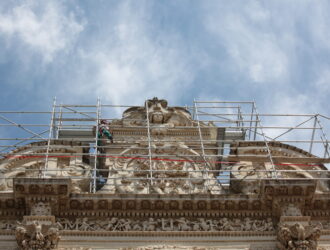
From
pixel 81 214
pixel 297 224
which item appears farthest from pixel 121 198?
pixel 297 224

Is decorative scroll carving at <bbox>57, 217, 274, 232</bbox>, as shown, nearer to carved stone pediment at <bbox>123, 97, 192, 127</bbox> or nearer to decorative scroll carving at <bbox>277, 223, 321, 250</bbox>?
decorative scroll carving at <bbox>277, 223, 321, 250</bbox>

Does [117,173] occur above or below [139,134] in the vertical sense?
below

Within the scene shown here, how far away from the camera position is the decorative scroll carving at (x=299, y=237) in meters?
15.2

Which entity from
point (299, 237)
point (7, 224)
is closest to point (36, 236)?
point (7, 224)

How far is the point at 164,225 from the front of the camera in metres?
16.3

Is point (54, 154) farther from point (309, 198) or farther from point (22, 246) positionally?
point (309, 198)

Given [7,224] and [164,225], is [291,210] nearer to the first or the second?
[164,225]

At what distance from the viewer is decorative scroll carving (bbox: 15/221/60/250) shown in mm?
14945

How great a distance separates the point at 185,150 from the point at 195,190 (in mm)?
2159

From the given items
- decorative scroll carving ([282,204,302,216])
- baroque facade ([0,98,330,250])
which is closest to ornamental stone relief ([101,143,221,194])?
baroque facade ([0,98,330,250])

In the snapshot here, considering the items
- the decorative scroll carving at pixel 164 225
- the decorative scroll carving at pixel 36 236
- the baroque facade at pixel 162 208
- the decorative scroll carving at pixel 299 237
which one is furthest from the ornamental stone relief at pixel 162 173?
the decorative scroll carving at pixel 36 236

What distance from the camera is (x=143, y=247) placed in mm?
15680

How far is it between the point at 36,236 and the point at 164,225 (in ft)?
10.1

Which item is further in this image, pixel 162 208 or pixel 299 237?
pixel 162 208
